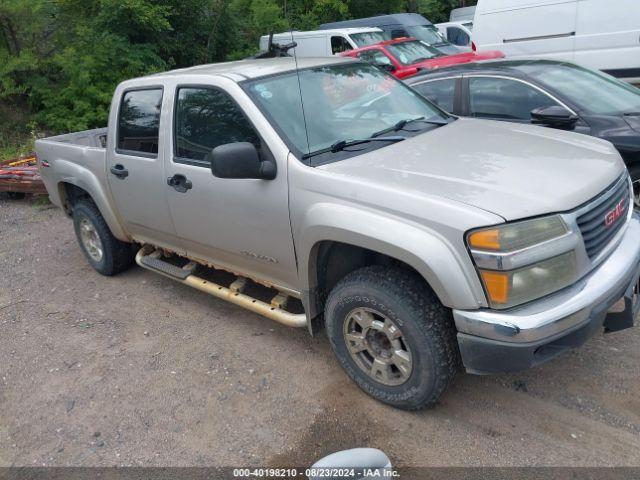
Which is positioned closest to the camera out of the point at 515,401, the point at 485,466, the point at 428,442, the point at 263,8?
the point at 485,466

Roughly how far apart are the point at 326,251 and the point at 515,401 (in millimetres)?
1339

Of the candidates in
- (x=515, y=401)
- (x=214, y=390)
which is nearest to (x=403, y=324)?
(x=515, y=401)

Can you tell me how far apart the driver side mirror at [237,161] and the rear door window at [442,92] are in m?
3.01

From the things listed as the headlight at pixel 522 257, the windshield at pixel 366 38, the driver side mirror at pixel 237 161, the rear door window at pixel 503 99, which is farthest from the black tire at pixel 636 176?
the windshield at pixel 366 38

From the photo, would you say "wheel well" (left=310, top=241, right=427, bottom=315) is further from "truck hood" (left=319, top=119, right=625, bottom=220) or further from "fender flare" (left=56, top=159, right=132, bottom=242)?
"fender flare" (left=56, top=159, right=132, bottom=242)

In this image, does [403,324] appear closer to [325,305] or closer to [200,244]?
[325,305]

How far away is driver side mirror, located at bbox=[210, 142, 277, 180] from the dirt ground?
1.32m

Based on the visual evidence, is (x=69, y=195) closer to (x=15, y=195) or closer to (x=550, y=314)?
(x=15, y=195)

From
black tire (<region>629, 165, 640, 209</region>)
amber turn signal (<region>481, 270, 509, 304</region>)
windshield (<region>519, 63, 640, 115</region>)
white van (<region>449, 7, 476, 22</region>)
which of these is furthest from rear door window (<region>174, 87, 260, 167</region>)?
white van (<region>449, 7, 476, 22</region>)

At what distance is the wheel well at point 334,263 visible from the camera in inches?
130

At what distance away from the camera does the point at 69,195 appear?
18.5 ft

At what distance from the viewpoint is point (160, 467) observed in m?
3.03

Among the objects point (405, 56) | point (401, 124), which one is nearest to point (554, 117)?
point (401, 124)

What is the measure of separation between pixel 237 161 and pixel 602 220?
6.25 feet
